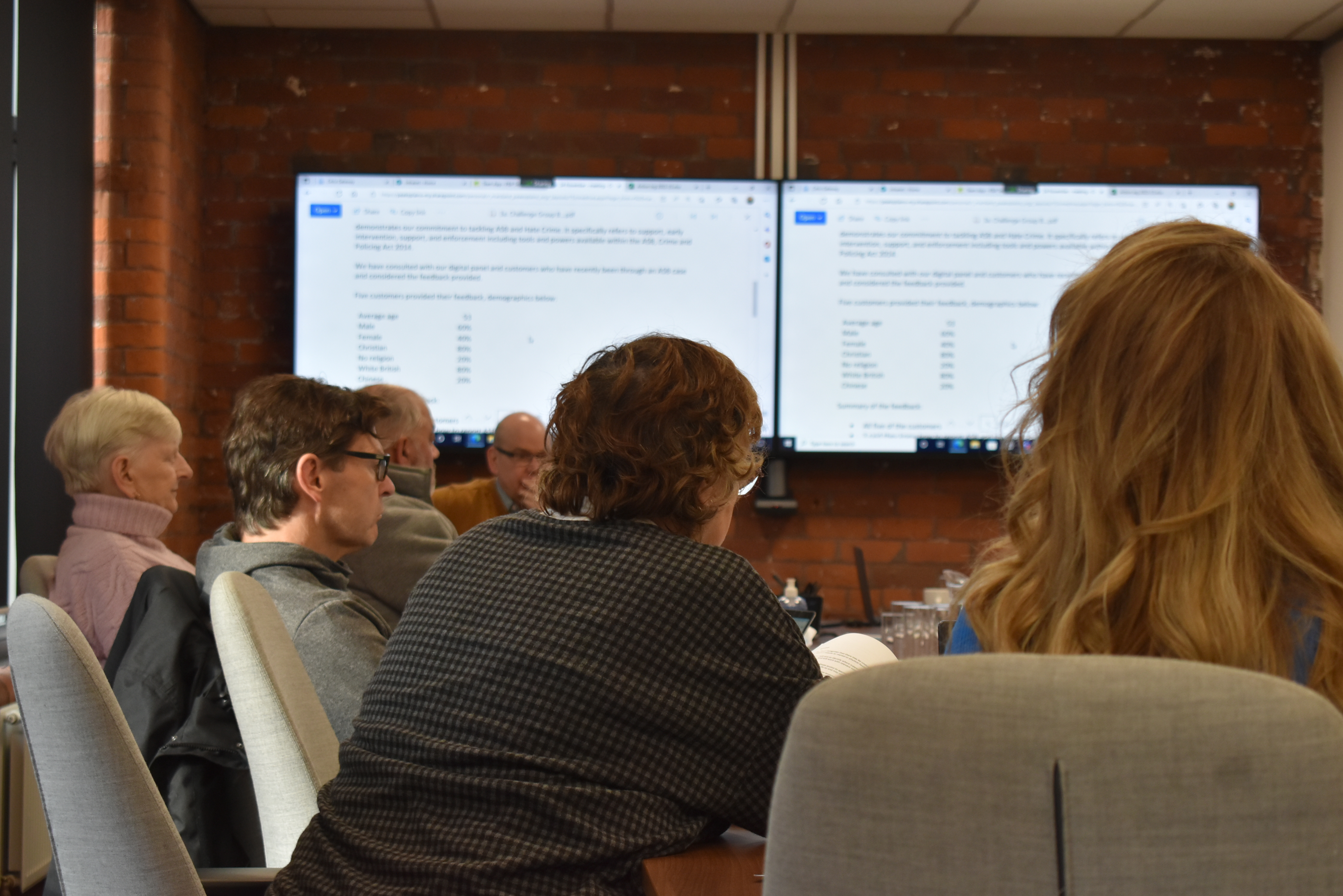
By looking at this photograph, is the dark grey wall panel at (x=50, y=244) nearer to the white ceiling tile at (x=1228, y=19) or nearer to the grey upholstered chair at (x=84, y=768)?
the grey upholstered chair at (x=84, y=768)

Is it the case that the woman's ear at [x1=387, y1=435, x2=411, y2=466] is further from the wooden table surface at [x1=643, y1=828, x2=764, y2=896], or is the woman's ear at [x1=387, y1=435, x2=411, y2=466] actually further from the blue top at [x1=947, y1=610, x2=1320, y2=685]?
the blue top at [x1=947, y1=610, x2=1320, y2=685]

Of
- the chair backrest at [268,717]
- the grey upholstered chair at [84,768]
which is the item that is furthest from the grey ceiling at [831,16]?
the grey upholstered chair at [84,768]

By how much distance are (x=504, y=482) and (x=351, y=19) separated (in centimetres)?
163

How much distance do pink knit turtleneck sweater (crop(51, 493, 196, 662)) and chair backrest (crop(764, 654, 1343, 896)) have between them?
88.7 inches

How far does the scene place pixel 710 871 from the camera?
36.2 inches

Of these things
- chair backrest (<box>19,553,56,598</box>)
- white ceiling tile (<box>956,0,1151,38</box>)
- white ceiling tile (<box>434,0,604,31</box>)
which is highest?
white ceiling tile (<box>956,0,1151,38</box>)

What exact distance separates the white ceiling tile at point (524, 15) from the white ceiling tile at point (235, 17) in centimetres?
59

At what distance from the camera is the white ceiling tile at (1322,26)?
366 centimetres

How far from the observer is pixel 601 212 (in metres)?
3.70

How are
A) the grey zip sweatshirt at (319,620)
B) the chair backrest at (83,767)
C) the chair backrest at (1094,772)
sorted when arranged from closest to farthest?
the chair backrest at (1094,772) < the chair backrest at (83,767) < the grey zip sweatshirt at (319,620)

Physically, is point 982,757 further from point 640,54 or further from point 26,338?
point 640,54

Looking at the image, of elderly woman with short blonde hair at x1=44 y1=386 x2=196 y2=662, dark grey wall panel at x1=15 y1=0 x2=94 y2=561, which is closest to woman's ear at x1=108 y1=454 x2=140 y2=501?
elderly woman with short blonde hair at x1=44 y1=386 x2=196 y2=662

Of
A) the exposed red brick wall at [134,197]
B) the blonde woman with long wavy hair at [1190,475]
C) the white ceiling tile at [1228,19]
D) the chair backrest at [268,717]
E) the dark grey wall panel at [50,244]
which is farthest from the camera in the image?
the white ceiling tile at [1228,19]

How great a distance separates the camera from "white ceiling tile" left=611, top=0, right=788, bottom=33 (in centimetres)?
360
